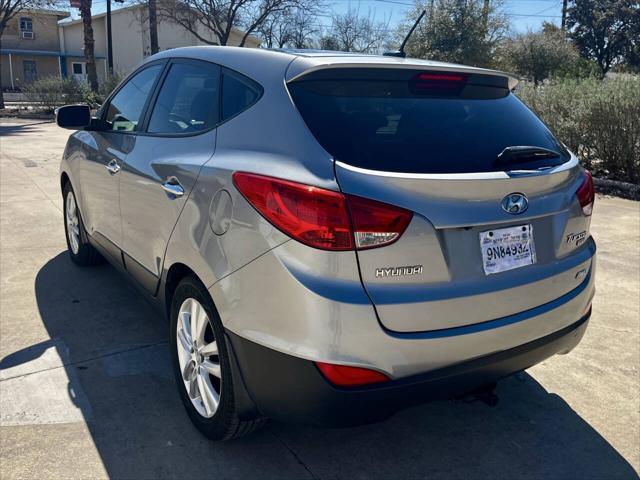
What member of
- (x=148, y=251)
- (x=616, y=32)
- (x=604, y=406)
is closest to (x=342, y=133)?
(x=148, y=251)

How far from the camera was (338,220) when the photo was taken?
2094mm

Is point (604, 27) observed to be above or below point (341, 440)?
above

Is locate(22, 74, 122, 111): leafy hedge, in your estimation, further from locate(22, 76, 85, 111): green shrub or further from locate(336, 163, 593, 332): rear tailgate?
locate(336, 163, 593, 332): rear tailgate

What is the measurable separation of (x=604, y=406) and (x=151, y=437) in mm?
2328

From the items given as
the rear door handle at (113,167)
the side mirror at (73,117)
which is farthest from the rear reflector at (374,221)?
the side mirror at (73,117)

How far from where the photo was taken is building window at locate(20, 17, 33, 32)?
47188 mm

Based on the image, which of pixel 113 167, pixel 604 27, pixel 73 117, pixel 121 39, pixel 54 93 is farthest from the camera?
pixel 121 39

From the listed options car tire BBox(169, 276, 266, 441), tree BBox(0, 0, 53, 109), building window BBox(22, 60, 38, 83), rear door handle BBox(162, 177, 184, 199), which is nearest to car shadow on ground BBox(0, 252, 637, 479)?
car tire BBox(169, 276, 266, 441)

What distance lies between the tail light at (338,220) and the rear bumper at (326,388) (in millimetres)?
451

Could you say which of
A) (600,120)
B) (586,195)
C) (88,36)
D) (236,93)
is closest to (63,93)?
(88,36)

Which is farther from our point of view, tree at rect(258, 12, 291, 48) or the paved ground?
tree at rect(258, 12, 291, 48)

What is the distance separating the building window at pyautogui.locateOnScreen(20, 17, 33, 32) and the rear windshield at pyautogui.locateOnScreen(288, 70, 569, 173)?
173ft

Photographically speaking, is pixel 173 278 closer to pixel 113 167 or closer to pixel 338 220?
pixel 113 167

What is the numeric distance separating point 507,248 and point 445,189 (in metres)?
0.39
